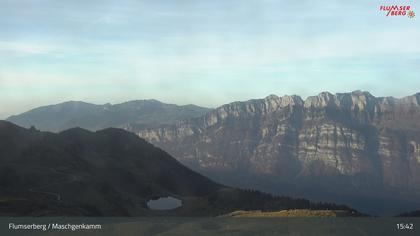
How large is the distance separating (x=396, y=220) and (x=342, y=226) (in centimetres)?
664

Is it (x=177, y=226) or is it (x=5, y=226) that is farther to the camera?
(x=177, y=226)

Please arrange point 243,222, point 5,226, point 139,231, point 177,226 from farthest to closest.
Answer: point 139,231 → point 243,222 → point 177,226 → point 5,226

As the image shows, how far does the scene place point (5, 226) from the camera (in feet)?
216

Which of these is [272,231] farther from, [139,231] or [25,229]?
[25,229]

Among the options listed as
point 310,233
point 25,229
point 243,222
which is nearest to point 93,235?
point 25,229

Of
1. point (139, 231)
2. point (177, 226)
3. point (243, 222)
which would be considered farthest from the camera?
point (139, 231)

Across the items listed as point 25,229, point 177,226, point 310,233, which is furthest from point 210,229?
point 25,229

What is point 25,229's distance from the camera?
65.9 meters

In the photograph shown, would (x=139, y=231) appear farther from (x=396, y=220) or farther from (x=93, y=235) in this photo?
(x=396, y=220)

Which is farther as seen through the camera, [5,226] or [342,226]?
[342,226]

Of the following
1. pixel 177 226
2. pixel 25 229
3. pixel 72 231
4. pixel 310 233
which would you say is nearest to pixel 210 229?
pixel 177 226

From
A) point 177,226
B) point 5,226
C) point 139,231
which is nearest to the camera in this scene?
point 5,226

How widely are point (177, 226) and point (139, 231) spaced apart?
543 inches

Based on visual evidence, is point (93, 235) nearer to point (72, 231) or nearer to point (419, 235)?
point (72, 231)
